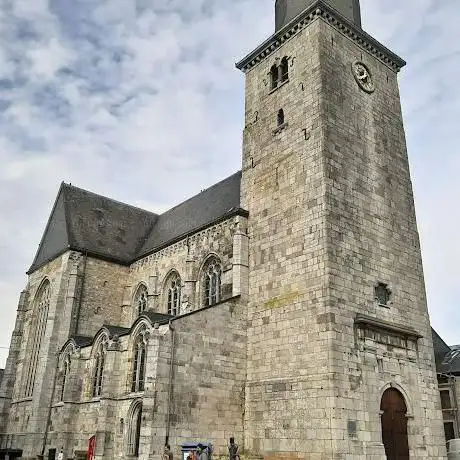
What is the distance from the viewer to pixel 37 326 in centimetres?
2748

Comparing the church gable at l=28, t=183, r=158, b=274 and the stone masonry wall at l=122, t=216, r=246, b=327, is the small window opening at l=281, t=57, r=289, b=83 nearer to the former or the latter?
the stone masonry wall at l=122, t=216, r=246, b=327

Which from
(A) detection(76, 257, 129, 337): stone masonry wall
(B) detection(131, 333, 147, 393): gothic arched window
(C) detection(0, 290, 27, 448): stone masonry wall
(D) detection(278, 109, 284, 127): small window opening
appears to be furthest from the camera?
(C) detection(0, 290, 27, 448): stone masonry wall

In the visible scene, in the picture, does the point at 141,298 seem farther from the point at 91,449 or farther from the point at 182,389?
the point at 182,389

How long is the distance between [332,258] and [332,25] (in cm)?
957

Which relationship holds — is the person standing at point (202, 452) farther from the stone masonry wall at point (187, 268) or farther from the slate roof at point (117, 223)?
the slate roof at point (117, 223)

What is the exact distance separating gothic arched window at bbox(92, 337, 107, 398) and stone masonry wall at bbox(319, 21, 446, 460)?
9787mm

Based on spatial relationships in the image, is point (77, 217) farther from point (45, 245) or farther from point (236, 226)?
point (236, 226)

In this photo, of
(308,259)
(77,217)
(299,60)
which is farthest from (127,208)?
(308,259)

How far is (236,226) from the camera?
20.2m

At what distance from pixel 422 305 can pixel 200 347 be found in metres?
8.05

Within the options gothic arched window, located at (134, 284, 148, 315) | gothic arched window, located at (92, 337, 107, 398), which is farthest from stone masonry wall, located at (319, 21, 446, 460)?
gothic arched window, located at (134, 284, 148, 315)

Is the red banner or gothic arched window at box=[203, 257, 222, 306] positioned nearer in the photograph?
the red banner

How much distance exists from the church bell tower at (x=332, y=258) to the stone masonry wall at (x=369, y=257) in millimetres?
51

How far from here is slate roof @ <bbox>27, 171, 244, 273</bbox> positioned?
2536 cm
